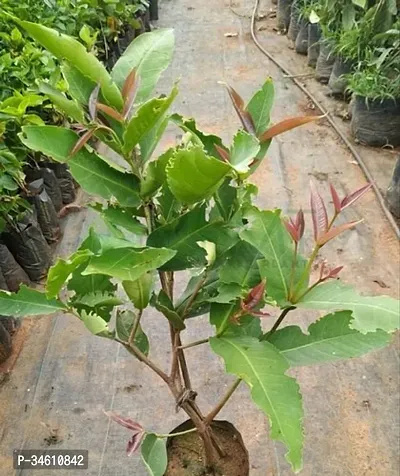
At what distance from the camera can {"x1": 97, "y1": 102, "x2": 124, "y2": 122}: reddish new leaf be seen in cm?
76

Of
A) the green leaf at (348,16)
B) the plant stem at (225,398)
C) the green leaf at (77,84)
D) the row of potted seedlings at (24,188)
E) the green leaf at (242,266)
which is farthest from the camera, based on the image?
the green leaf at (348,16)

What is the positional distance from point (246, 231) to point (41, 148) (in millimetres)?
323

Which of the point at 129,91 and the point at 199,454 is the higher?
the point at 129,91

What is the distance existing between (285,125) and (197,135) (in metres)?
0.14

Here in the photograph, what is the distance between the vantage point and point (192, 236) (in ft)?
2.75

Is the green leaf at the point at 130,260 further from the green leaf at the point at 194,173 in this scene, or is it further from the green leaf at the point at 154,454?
the green leaf at the point at 154,454

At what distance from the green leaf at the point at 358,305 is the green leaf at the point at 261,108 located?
26 centimetres

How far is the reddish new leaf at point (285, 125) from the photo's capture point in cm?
77

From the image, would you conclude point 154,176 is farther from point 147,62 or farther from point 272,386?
point 272,386

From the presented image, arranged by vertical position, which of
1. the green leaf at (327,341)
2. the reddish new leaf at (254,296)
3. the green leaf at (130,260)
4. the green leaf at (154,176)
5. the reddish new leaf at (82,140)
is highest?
the reddish new leaf at (82,140)

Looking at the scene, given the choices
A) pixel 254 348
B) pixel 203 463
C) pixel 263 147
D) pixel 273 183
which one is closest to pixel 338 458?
pixel 203 463

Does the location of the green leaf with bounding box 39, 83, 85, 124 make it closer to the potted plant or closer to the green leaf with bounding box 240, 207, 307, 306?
the green leaf with bounding box 240, 207, 307, 306

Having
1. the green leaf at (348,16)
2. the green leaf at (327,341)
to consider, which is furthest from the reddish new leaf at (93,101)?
the green leaf at (348,16)

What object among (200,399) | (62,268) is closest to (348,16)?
(200,399)
